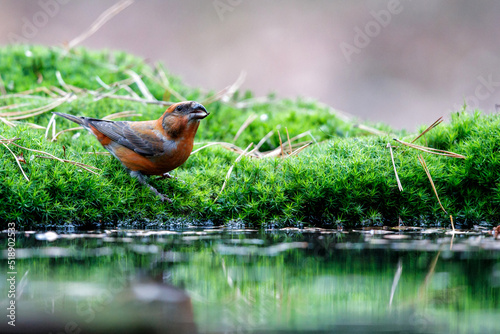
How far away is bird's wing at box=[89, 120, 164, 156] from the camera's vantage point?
521cm

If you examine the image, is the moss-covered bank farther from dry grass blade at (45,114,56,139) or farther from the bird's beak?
the bird's beak

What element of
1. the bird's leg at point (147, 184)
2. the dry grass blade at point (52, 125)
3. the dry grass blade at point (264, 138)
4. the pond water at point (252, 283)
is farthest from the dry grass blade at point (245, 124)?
the pond water at point (252, 283)

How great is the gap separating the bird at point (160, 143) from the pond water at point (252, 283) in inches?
35.9

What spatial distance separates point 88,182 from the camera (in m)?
5.11

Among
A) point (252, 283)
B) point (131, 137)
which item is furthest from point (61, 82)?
point (252, 283)

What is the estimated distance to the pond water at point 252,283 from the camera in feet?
8.26

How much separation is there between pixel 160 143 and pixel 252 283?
241cm

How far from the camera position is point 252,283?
3.17 m

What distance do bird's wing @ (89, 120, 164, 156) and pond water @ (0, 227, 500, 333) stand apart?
3.20ft

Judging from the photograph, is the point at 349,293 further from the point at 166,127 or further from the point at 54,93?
the point at 54,93

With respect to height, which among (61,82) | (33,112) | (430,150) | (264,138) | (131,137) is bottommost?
(430,150)

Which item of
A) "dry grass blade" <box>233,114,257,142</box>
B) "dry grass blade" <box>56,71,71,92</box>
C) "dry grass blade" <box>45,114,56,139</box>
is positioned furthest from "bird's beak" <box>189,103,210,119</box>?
"dry grass blade" <box>56,71,71,92</box>

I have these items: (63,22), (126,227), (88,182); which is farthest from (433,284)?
(63,22)

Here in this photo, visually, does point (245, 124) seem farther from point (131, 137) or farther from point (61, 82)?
point (61, 82)
